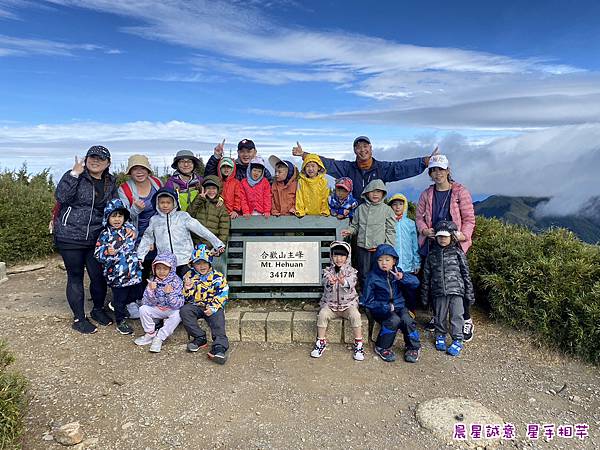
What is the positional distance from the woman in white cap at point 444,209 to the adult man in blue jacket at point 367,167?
2.06ft

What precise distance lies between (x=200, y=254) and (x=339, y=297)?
67.2 inches

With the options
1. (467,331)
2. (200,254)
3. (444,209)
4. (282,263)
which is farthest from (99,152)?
(467,331)

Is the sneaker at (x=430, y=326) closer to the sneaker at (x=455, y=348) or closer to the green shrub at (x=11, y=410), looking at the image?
the sneaker at (x=455, y=348)

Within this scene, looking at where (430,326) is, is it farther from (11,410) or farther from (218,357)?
(11,410)

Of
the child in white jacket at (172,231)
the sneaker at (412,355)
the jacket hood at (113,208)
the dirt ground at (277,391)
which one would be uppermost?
the jacket hood at (113,208)

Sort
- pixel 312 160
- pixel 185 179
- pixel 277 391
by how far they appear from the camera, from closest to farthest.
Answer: pixel 277 391 < pixel 312 160 < pixel 185 179

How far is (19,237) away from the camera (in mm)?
9023

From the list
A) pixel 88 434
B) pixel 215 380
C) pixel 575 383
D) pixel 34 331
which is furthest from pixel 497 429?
pixel 34 331

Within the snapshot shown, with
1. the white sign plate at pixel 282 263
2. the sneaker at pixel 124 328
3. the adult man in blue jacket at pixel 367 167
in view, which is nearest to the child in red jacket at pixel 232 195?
the white sign plate at pixel 282 263

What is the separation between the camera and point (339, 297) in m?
5.25

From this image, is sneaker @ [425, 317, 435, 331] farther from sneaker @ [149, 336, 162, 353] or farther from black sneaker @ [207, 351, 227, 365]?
sneaker @ [149, 336, 162, 353]

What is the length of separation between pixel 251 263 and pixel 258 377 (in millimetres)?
1827

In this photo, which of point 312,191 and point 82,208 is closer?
point 82,208

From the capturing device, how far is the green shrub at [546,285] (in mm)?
5176
